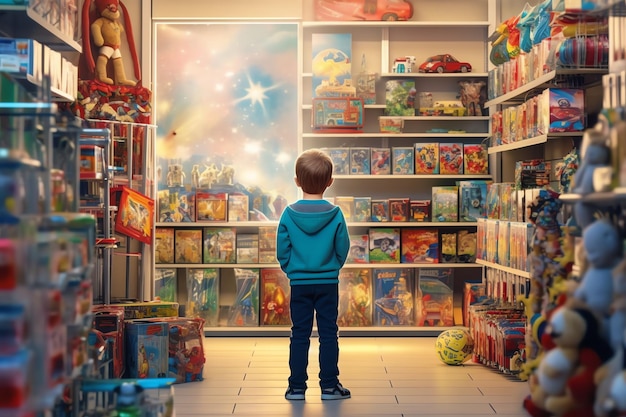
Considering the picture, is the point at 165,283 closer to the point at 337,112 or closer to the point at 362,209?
the point at 362,209

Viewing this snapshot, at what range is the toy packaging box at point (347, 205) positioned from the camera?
7.61 m

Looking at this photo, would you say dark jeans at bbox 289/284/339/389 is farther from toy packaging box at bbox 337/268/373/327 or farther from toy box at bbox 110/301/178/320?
toy packaging box at bbox 337/268/373/327

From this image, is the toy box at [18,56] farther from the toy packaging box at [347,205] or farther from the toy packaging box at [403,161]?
the toy packaging box at [403,161]

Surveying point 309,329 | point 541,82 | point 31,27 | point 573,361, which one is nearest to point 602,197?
point 573,361

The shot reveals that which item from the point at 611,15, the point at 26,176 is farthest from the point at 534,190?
the point at 26,176

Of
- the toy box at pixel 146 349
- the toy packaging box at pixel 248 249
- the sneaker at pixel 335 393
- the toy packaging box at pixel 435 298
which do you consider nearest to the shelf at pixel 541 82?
the toy packaging box at pixel 435 298

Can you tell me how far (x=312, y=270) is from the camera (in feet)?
16.5

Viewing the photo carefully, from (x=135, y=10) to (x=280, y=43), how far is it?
3.88 feet

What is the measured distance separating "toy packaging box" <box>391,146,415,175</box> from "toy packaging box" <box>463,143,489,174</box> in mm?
418

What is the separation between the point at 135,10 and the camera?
777cm

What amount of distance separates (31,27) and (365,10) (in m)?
3.40

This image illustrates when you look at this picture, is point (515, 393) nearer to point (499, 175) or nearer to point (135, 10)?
point (499, 175)

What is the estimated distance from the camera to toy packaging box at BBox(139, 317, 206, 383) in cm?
565

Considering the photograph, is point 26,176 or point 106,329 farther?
point 106,329
